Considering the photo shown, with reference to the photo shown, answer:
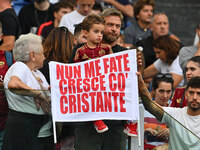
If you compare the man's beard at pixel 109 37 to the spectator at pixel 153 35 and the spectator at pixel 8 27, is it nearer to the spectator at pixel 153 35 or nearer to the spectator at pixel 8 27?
the spectator at pixel 8 27

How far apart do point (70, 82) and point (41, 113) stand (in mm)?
425

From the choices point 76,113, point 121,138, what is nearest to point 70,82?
point 76,113

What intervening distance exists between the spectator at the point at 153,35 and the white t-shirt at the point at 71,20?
1.29m

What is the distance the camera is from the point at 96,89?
5336 millimetres

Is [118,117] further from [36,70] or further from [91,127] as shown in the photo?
[36,70]

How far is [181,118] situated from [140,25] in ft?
15.4

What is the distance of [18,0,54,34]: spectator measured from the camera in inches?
408

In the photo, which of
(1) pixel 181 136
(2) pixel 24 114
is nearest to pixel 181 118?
(1) pixel 181 136

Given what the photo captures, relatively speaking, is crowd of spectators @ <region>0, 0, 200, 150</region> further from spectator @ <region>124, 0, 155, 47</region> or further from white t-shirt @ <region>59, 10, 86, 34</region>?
spectator @ <region>124, 0, 155, 47</region>

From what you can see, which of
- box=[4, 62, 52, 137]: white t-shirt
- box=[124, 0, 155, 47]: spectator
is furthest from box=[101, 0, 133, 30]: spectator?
box=[4, 62, 52, 137]: white t-shirt

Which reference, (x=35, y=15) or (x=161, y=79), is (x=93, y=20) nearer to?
(x=161, y=79)

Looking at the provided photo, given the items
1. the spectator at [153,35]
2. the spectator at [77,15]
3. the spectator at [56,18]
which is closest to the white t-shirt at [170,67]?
the spectator at [153,35]

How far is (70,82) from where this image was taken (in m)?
5.36

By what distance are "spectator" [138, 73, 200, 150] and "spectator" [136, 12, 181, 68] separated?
3509 millimetres
